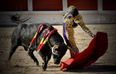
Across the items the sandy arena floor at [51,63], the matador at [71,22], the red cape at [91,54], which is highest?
the matador at [71,22]

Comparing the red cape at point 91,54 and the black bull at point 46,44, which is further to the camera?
the red cape at point 91,54

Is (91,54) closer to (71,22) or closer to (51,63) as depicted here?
(71,22)

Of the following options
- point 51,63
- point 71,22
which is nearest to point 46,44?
point 71,22

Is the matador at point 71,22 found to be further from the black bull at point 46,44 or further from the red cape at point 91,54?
the black bull at point 46,44

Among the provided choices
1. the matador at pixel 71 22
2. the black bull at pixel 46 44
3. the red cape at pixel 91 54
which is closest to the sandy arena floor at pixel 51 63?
the red cape at pixel 91 54

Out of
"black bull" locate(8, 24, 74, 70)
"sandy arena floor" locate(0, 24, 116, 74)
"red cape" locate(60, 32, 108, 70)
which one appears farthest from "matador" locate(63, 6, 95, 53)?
"sandy arena floor" locate(0, 24, 116, 74)

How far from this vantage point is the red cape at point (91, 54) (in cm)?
384

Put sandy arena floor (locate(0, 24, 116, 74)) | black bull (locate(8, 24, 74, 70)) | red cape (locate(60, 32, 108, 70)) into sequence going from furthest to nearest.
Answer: red cape (locate(60, 32, 108, 70))
sandy arena floor (locate(0, 24, 116, 74))
black bull (locate(8, 24, 74, 70))

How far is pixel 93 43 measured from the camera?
3918 mm

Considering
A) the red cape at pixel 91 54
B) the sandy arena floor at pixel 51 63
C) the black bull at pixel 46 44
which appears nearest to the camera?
the black bull at pixel 46 44

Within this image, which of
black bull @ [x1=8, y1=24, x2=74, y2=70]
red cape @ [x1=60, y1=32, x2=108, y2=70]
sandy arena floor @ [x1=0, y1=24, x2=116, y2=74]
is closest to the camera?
black bull @ [x1=8, y1=24, x2=74, y2=70]

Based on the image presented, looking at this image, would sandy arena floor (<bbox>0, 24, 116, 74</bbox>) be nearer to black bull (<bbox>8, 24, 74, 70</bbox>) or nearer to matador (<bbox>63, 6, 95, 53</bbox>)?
black bull (<bbox>8, 24, 74, 70</bbox>)

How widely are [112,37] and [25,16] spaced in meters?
4.18

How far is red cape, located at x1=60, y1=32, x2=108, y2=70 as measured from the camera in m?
3.84
